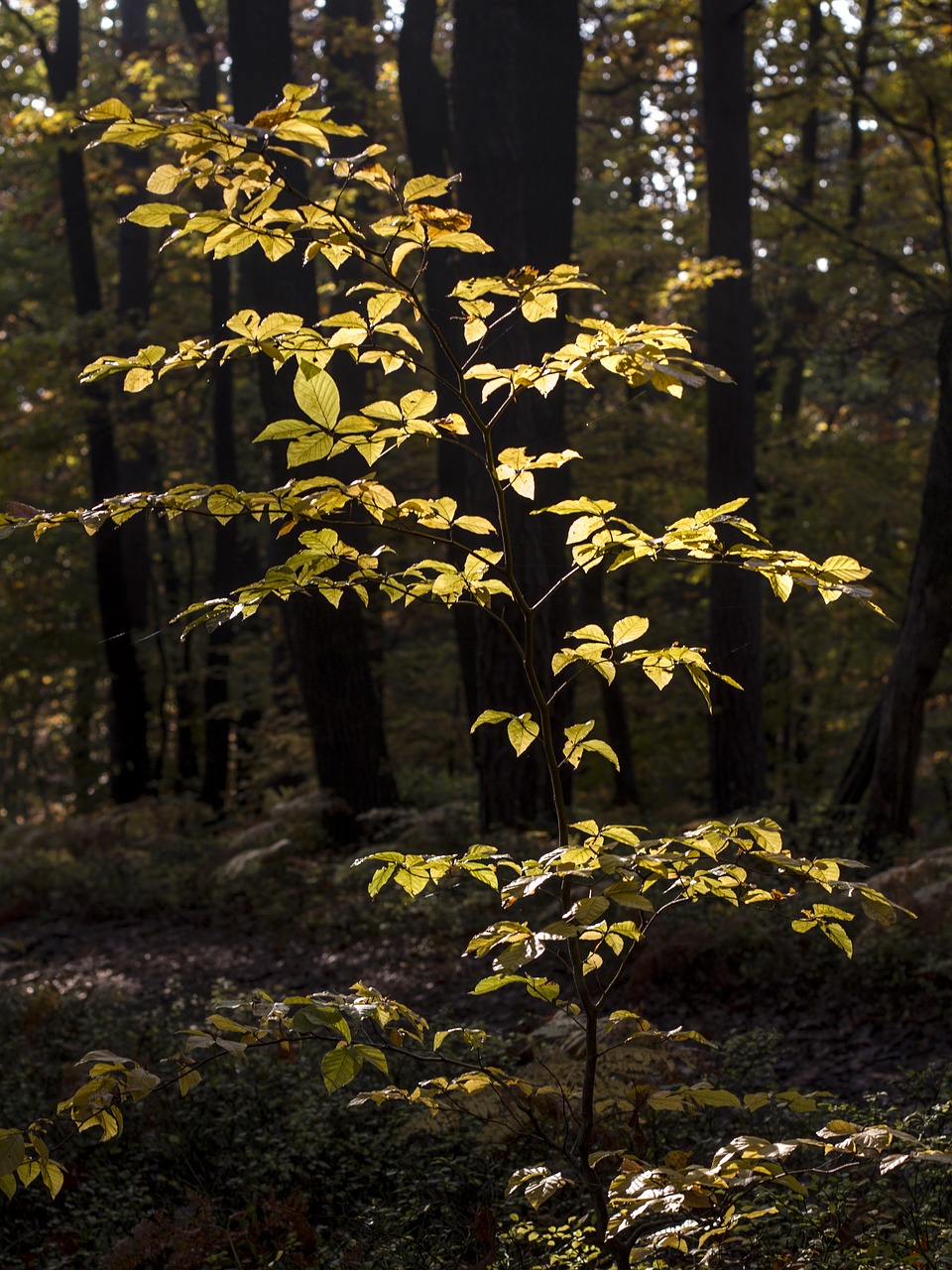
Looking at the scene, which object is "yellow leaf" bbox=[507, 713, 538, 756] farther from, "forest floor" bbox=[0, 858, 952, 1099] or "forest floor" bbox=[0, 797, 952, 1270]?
"forest floor" bbox=[0, 858, 952, 1099]

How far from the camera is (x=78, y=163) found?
1421 cm

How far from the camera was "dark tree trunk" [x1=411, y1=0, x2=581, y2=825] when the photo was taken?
26.7 ft

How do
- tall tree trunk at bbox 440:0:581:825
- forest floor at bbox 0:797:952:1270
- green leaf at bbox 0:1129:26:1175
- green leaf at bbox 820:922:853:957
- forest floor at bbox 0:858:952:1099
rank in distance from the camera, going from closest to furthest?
green leaf at bbox 0:1129:26:1175
green leaf at bbox 820:922:853:957
forest floor at bbox 0:797:952:1270
forest floor at bbox 0:858:952:1099
tall tree trunk at bbox 440:0:581:825

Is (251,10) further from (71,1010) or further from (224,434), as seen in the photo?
(71,1010)

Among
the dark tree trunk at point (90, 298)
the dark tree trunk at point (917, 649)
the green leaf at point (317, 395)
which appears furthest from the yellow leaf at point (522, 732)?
the dark tree trunk at point (90, 298)

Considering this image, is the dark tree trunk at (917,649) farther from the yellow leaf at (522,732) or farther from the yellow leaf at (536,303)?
the yellow leaf at (536,303)

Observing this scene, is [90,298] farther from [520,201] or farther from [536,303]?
[536,303]

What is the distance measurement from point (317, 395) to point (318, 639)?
8.07 metres

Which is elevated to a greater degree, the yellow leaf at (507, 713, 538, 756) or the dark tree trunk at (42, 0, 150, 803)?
the dark tree trunk at (42, 0, 150, 803)

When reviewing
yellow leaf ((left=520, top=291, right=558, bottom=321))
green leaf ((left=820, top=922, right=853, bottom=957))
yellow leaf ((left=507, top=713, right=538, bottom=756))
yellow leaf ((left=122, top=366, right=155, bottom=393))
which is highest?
yellow leaf ((left=520, top=291, right=558, bottom=321))

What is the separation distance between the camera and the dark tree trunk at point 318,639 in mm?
9664

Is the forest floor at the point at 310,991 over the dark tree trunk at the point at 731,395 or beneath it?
beneath

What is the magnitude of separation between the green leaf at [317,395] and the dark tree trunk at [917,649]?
6.93 metres

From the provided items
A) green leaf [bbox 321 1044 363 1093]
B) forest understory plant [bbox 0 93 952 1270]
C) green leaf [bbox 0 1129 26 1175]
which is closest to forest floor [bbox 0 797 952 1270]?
forest understory plant [bbox 0 93 952 1270]
